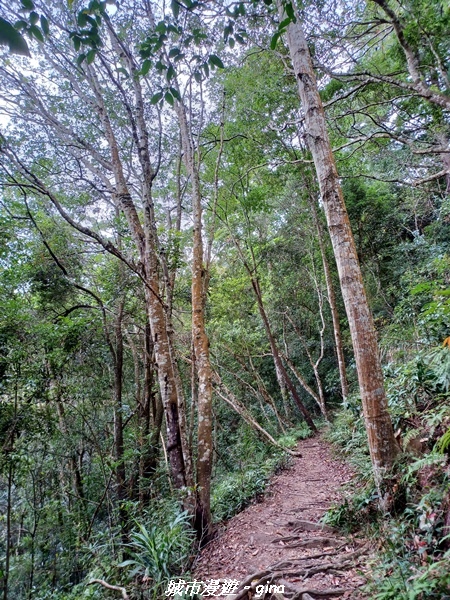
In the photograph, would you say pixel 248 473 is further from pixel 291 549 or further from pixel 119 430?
pixel 291 549

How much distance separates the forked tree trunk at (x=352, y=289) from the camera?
10.1 feet

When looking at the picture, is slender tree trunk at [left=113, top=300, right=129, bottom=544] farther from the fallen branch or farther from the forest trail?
the fallen branch

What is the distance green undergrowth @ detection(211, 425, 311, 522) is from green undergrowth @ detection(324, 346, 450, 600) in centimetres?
227

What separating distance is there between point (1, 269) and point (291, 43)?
6771 mm

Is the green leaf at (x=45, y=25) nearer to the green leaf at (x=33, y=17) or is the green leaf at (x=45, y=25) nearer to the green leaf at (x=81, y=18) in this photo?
the green leaf at (x=33, y=17)

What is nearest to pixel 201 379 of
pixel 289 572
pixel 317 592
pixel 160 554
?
pixel 160 554

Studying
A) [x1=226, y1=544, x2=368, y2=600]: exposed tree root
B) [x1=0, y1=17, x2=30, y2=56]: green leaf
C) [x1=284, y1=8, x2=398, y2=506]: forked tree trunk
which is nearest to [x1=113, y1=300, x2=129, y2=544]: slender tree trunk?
[x1=226, y1=544, x2=368, y2=600]: exposed tree root

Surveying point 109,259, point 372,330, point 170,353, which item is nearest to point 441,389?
point 372,330

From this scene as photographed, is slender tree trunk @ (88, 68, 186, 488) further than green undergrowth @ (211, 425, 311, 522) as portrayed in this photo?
No

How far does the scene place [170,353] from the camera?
15.5ft

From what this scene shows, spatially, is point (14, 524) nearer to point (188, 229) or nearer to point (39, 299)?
point (39, 299)

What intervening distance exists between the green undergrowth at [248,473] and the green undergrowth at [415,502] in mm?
2271

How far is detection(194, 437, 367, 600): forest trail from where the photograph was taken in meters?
2.71

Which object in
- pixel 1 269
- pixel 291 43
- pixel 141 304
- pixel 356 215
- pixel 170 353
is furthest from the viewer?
pixel 356 215
